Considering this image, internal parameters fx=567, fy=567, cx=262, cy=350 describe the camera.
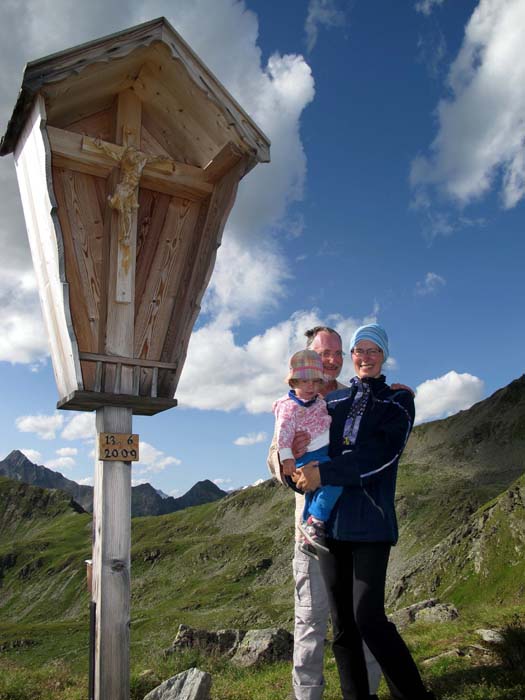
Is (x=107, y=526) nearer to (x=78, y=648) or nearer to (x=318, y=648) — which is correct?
(x=318, y=648)

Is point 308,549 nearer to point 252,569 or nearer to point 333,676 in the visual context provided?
point 333,676

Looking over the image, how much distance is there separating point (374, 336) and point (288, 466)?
124cm

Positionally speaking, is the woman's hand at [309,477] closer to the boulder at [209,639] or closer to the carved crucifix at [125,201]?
the carved crucifix at [125,201]

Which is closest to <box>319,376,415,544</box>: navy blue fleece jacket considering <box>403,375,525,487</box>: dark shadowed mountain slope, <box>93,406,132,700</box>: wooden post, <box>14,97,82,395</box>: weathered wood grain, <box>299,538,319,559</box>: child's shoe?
<box>299,538,319,559</box>: child's shoe

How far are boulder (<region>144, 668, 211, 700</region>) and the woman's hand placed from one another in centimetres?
299

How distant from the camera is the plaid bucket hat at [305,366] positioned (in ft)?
14.5

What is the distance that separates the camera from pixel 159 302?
6.50m

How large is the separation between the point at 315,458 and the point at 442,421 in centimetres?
10232

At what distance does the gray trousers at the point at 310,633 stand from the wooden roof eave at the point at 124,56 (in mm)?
4193

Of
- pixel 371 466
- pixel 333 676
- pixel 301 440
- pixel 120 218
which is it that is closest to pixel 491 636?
pixel 333 676

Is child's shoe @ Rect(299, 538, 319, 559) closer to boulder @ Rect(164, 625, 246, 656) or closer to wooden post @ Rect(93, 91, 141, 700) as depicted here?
wooden post @ Rect(93, 91, 141, 700)

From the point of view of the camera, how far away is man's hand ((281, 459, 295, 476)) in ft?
13.4

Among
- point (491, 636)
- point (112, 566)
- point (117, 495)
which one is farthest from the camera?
point (491, 636)

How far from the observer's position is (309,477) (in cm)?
393
